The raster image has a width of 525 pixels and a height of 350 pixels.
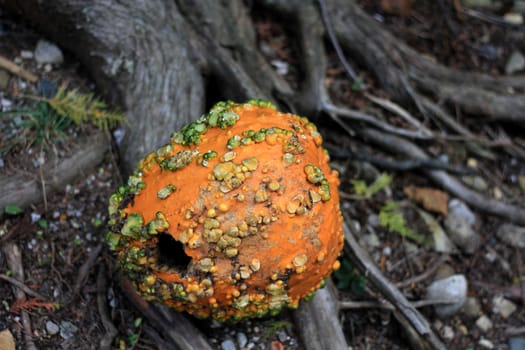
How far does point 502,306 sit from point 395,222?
3.08 ft

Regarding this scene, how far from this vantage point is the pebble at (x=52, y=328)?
281 centimetres

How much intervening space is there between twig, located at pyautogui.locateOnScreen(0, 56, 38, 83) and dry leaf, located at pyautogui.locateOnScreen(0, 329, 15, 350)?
1698mm

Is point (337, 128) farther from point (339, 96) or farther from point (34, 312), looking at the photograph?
point (34, 312)

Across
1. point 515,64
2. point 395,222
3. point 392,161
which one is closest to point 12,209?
point 395,222

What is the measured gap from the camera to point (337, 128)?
4.12 meters

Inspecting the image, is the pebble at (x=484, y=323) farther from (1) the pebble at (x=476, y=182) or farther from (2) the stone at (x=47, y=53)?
(2) the stone at (x=47, y=53)

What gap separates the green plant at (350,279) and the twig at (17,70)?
7.75 ft

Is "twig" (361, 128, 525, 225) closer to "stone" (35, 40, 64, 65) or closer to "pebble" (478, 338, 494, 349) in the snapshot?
"pebble" (478, 338, 494, 349)

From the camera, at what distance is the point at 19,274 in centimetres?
293

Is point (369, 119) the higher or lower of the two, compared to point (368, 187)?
higher

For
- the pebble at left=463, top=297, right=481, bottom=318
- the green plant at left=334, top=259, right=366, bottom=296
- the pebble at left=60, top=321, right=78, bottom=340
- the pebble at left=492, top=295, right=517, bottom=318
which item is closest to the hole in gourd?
the pebble at left=60, top=321, right=78, bottom=340

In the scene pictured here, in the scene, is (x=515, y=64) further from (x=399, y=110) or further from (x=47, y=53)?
(x=47, y=53)

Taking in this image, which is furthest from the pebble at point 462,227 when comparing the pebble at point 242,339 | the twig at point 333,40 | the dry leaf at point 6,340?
the dry leaf at point 6,340

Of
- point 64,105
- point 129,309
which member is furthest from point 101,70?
point 129,309
